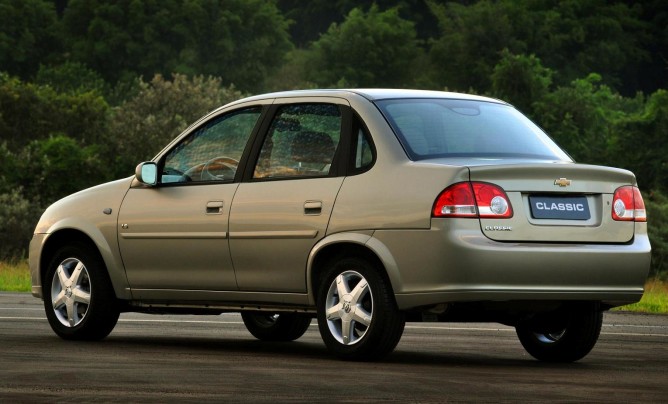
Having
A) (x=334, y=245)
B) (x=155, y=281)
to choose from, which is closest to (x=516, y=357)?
(x=334, y=245)

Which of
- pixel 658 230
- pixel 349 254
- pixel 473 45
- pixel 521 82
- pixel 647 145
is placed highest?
pixel 349 254

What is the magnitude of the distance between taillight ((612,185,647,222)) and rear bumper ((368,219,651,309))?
0.23 metres

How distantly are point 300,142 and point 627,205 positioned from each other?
7.05ft

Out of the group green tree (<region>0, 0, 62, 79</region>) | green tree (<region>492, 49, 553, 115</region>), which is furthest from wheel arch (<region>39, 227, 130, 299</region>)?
green tree (<region>0, 0, 62, 79</region>)

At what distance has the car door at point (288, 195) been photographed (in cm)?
1066

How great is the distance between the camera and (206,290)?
37.7ft

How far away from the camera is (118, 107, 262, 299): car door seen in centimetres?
1134

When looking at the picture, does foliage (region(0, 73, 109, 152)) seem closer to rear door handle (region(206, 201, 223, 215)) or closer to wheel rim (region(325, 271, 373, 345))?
rear door handle (region(206, 201, 223, 215))

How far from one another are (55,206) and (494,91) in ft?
238

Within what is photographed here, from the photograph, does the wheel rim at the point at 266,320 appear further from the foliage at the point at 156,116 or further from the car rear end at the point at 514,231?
the foliage at the point at 156,116

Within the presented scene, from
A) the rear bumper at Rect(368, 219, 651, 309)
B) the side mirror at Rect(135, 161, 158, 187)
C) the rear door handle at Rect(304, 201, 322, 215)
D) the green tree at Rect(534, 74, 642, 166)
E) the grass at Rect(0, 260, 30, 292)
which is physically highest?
the side mirror at Rect(135, 161, 158, 187)

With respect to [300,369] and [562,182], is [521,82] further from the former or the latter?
[300,369]

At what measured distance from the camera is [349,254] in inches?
412

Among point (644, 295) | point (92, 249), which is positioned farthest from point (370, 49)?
point (92, 249)
